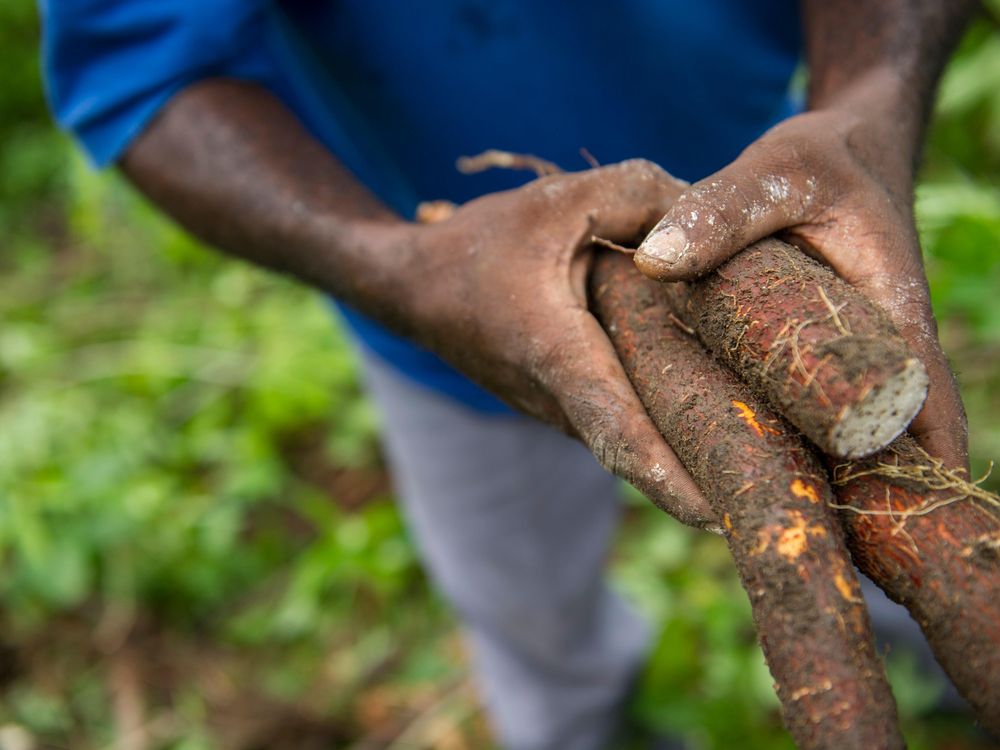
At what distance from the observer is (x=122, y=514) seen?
3178mm

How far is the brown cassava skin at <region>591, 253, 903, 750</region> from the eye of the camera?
1003mm

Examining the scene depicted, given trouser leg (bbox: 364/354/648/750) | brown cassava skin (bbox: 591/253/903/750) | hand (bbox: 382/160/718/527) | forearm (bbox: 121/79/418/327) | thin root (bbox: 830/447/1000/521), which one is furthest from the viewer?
trouser leg (bbox: 364/354/648/750)

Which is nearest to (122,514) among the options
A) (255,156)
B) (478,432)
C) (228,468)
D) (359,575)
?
(228,468)

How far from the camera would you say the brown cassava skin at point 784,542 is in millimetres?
1003

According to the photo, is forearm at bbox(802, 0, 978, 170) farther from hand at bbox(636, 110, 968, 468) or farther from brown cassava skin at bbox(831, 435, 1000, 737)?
brown cassava skin at bbox(831, 435, 1000, 737)

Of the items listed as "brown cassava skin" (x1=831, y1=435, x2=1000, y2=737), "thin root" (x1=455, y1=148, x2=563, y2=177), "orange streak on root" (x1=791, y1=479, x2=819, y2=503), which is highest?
"thin root" (x1=455, y1=148, x2=563, y2=177)

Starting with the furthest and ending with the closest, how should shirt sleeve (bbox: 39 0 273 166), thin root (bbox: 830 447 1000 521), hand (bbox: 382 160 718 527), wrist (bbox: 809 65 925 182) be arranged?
shirt sleeve (bbox: 39 0 273 166), wrist (bbox: 809 65 925 182), hand (bbox: 382 160 718 527), thin root (bbox: 830 447 1000 521)

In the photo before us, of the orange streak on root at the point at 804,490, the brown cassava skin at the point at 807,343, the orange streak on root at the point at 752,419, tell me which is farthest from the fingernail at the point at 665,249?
the orange streak on root at the point at 804,490

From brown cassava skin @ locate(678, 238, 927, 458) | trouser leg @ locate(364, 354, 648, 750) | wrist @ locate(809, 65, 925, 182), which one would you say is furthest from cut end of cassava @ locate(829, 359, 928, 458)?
trouser leg @ locate(364, 354, 648, 750)

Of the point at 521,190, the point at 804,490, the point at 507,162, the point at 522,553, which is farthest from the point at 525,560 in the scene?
the point at 804,490

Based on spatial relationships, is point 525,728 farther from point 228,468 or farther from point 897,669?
point 228,468

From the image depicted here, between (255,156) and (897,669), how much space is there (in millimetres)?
2280

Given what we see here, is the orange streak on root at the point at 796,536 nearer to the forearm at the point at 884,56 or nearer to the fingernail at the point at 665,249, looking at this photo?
the fingernail at the point at 665,249

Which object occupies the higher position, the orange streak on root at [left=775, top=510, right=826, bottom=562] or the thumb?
the thumb
